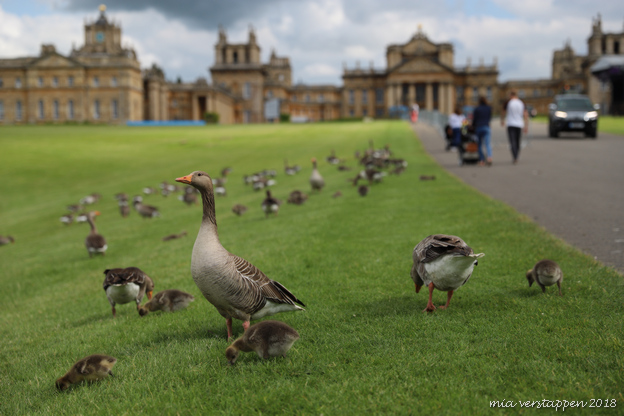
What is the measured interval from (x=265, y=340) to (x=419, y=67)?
122847 mm

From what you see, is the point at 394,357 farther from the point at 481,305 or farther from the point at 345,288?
the point at 345,288

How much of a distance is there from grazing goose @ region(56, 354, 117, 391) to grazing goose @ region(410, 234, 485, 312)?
3.41m

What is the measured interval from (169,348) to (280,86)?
13257cm

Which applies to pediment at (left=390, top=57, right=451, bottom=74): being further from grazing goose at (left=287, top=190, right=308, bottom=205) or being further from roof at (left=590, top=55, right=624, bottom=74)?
grazing goose at (left=287, top=190, right=308, bottom=205)

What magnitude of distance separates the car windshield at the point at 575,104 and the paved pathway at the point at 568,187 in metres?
3.82

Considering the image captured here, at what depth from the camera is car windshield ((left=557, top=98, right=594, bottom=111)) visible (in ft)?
107

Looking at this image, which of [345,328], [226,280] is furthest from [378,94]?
[226,280]

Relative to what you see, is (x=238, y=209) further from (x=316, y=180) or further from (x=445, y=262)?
(x=445, y=262)

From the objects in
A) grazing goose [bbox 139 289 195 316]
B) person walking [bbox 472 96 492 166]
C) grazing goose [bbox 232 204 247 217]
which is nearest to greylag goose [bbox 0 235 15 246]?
grazing goose [bbox 232 204 247 217]

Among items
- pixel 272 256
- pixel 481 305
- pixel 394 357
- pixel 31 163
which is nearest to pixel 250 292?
pixel 394 357

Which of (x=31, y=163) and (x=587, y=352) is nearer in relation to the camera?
(x=587, y=352)

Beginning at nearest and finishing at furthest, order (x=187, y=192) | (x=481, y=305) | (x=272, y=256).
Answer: (x=481, y=305) → (x=272, y=256) → (x=187, y=192)

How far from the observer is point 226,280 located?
5.05 meters

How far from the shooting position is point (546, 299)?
5871 mm
